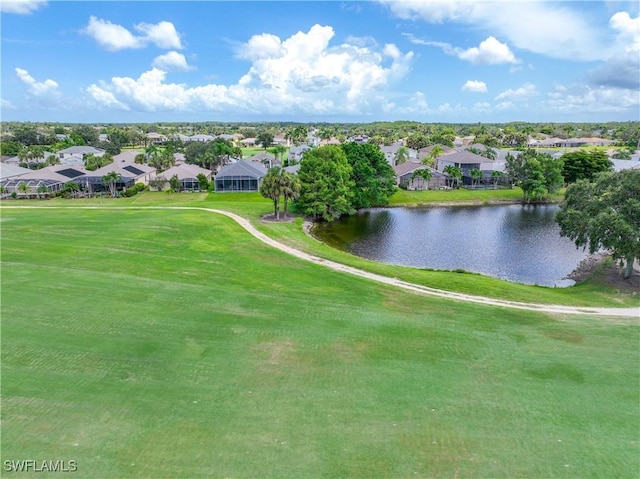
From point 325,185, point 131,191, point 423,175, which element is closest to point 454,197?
point 423,175

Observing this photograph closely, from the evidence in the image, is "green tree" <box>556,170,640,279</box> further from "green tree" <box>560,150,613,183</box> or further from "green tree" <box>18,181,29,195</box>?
"green tree" <box>18,181,29,195</box>

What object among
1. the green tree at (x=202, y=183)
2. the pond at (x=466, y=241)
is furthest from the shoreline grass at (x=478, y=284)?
the green tree at (x=202, y=183)

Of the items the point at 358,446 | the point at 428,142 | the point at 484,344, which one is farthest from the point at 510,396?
the point at 428,142

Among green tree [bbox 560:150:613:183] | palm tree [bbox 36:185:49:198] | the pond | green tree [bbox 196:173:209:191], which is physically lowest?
the pond

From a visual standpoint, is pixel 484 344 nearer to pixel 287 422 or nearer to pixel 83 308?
pixel 287 422

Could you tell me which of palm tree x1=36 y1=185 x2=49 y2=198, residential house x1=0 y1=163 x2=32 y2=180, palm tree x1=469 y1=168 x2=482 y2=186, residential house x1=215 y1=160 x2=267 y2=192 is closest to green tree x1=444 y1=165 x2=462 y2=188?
palm tree x1=469 y1=168 x2=482 y2=186

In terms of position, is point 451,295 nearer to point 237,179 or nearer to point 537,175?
point 237,179
